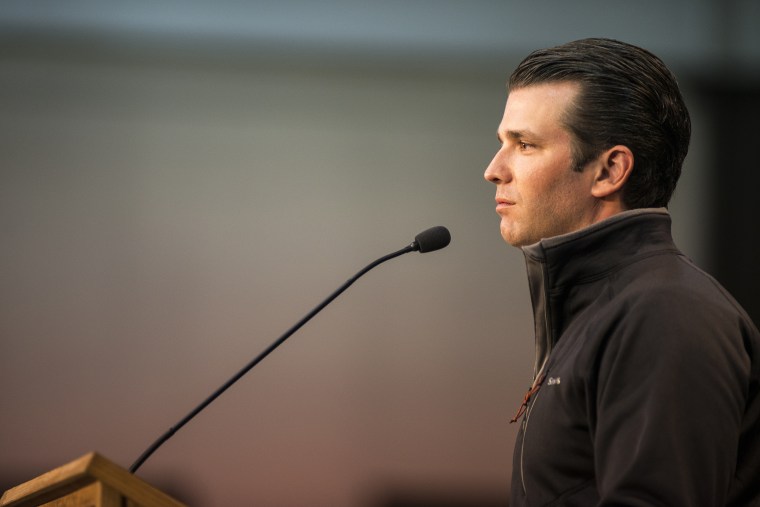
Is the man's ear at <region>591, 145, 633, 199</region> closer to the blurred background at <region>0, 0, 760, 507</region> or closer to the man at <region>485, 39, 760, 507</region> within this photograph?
the man at <region>485, 39, 760, 507</region>

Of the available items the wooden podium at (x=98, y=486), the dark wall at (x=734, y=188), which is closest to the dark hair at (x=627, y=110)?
the wooden podium at (x=98, y=486)

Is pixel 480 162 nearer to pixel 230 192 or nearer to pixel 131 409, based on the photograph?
pixel 230 192

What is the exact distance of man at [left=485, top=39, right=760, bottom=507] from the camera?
2.94 ft

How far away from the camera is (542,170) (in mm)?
1225

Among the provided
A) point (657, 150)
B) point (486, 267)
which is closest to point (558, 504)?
point (657, 150)

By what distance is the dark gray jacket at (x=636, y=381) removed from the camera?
2.92 ft

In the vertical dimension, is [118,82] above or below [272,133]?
above

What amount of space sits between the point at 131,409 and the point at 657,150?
1.80 metres

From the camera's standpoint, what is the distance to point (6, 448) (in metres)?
2.49

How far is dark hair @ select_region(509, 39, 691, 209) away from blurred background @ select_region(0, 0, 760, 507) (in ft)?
4.56

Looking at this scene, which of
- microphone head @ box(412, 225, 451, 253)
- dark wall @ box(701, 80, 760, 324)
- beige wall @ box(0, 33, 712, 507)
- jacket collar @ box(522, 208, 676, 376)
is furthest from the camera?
dark wall @ box(701, 80, 760, 324)

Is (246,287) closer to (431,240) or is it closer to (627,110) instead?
(431,240)

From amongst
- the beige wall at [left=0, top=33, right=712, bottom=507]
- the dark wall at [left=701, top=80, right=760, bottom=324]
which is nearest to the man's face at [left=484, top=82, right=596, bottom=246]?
the beige wall at [left=0, top=33, right=712, bottom=507]

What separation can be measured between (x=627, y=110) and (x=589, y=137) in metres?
0.06
